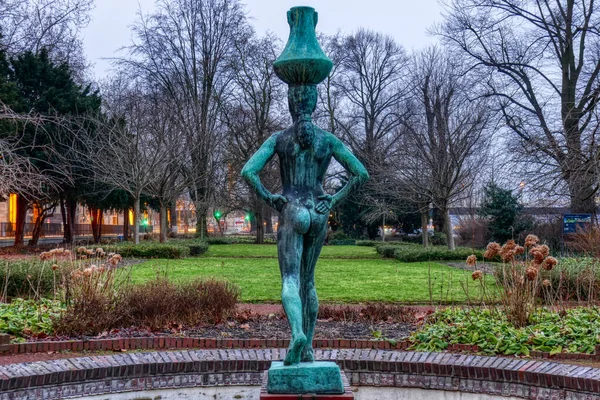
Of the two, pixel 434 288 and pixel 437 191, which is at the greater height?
pixel 437 191

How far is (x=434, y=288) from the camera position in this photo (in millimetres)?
13680

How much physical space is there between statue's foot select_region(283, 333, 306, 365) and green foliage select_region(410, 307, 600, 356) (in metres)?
3.06

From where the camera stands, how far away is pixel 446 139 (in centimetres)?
2566

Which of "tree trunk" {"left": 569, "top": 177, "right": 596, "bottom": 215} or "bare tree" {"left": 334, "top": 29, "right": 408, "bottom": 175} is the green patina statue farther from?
"bare tree" {"left": 334, "top": 29, "right": 408, "bottom": 175}

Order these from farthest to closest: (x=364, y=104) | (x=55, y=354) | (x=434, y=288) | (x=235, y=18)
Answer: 1. (x=364, y=104)
2. (x=235, y=18)
3. (x=434, y=288)
4. (x=55, y=354)

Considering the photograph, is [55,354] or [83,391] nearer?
[83,391]

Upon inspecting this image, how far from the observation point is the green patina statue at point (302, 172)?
14.0 feet

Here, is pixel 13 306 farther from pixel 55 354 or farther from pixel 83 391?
pixel 83 391

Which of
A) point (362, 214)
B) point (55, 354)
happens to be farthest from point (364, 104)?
point (55, 354)

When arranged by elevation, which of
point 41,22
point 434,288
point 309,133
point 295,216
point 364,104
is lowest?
point 434,288

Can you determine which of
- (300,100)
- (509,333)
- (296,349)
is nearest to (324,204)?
(300,100)

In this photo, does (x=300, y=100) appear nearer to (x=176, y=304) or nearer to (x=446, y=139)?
(x=176, y=304)

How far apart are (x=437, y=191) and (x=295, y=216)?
22709mm

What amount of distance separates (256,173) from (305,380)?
5.18 feet
